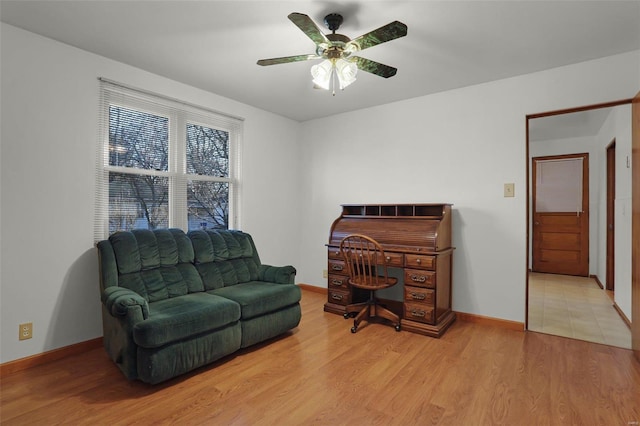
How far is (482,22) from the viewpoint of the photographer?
7.28ft

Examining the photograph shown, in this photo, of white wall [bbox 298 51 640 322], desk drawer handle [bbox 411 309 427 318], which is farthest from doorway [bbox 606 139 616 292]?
desk drawer handle [bbox 411 309 427 318]

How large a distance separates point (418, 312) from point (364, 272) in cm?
62

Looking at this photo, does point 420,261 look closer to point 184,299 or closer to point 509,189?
point 509,189

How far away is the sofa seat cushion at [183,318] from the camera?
2018 mm

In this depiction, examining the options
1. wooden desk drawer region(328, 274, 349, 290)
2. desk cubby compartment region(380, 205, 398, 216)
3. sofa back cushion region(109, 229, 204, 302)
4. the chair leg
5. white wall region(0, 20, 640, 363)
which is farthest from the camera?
desk cubby compartment region(380, 205, 398, 216)

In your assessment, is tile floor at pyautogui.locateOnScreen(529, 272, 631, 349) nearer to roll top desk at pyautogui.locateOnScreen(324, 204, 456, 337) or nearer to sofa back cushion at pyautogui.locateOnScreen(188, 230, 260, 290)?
roll top desk at pyautogui.locateOnScreen(324, 204, 456, 337)

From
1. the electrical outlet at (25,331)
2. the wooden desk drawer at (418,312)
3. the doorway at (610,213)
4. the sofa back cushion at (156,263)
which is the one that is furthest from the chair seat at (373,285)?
the doorway at (610,213)

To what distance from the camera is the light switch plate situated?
3.15 meters

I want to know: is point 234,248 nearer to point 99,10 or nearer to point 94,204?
point 94,204

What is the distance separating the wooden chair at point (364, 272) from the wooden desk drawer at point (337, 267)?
16 cm

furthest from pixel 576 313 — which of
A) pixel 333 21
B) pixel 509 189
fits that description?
pixel 333 21

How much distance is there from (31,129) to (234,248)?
5.98ft

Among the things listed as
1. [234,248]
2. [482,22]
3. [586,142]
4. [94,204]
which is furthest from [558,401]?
[586,142]

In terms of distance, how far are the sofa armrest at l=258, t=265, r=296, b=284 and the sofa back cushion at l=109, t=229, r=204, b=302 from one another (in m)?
0.62
